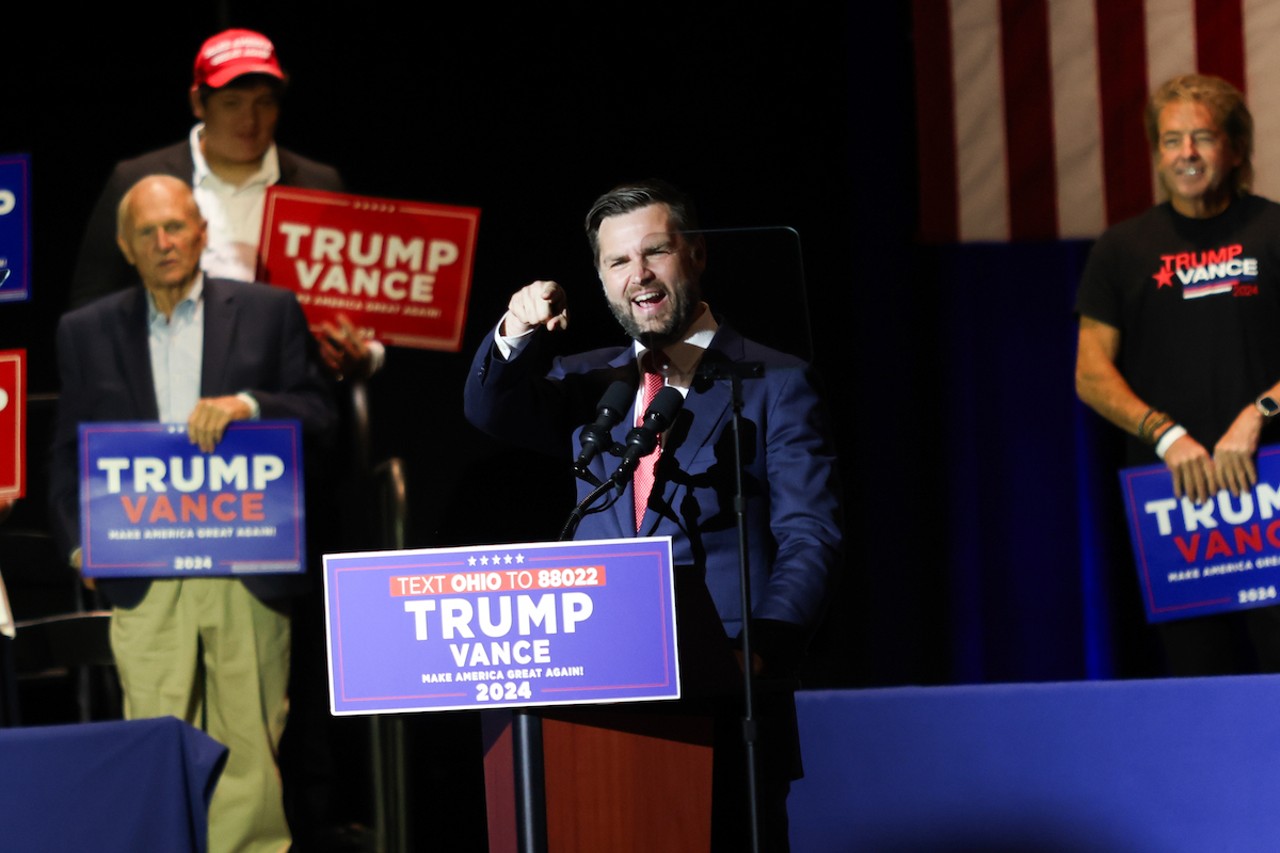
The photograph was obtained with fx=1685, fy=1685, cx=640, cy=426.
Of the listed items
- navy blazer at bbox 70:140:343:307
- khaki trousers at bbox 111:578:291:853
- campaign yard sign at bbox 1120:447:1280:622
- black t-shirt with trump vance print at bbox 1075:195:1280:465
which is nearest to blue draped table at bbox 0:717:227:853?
khaki trousers at bbox 111:578:291:853

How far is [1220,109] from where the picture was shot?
154 inches

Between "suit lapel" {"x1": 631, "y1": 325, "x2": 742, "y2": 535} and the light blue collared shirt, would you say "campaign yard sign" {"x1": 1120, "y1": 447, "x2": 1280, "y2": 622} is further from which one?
the light blue collared shirt

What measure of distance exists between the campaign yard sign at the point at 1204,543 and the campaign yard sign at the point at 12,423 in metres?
2.62

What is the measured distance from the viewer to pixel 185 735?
304cm

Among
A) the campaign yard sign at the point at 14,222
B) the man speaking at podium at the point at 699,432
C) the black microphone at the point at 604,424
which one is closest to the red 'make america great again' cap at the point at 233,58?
the campaign yard sign at the point at 14,222

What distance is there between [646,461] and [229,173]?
2129 mm

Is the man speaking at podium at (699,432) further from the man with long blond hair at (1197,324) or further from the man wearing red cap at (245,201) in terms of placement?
the man wearing red cap at (245,201)

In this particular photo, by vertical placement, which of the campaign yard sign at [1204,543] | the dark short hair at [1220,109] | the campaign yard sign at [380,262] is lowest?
the campaign yard sign at [1204,543]

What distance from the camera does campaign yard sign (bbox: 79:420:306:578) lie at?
401 cm

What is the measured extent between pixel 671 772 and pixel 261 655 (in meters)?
1.98

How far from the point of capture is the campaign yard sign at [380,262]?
13.9 feet

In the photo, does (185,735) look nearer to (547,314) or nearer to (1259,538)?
(547,314)

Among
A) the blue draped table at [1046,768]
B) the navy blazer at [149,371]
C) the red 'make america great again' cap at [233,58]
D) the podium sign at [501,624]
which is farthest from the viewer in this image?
the red 'make america great again' cap at [233,58]

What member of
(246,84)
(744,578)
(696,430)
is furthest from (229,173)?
(744,578)
